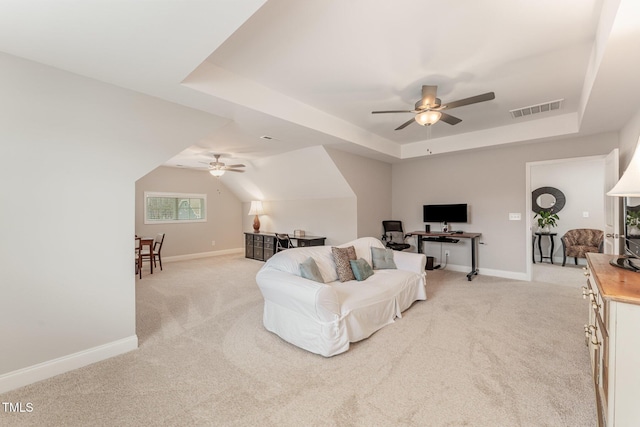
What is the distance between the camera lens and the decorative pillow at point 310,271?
9.70 feet

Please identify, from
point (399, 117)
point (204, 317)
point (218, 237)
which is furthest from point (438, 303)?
point (218, 237)

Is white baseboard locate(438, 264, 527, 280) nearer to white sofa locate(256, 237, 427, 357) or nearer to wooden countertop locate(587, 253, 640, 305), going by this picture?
white sofa locate(256, 237, 427, 357)

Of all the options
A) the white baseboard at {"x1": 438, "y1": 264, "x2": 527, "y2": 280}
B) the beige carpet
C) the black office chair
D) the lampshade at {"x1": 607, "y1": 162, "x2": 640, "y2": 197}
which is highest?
the lampshade at {"x1": 607, "y1": 162, "x2": 640, "y2": 197}

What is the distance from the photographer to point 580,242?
599cm

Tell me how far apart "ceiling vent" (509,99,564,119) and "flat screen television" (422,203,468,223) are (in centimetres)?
195

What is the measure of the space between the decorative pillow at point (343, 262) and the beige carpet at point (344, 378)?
2.45 feet

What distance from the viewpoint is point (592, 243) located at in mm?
5848

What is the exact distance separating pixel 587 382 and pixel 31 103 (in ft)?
16.0

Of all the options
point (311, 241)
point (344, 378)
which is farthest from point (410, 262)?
point (311, 241)

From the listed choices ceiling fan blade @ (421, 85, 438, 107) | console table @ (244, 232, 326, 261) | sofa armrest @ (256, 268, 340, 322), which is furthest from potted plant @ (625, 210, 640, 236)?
console table @ (244, 232, 326, 261)

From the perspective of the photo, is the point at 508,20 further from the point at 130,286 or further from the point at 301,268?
the point at 130,286

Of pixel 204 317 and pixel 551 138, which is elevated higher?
pixel 551 138

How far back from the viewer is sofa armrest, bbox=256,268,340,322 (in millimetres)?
2449

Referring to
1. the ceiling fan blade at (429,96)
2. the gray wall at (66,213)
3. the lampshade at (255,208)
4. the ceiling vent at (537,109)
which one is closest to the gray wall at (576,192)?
the ceiling vent at (537,109)
